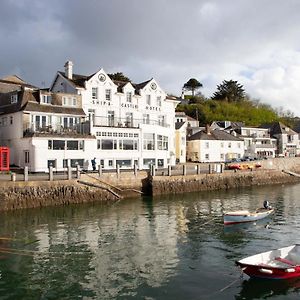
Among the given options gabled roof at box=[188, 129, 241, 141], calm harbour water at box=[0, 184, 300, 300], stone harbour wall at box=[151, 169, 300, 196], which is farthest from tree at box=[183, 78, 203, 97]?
calm harbour water at box=[0, 184, 300, 300]

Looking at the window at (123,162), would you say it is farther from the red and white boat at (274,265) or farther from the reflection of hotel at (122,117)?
the red and white boat at (274,265)

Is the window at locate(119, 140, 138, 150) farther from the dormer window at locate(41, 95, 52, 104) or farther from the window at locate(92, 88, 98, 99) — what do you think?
the dormer window at locate(41, 95, 52, 104)

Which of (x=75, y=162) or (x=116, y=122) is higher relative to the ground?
(x=116, y=122)

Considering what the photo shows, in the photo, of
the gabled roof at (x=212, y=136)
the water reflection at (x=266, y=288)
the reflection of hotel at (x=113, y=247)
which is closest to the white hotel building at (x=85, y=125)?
the reflection of hotel at (x=113, y=247)

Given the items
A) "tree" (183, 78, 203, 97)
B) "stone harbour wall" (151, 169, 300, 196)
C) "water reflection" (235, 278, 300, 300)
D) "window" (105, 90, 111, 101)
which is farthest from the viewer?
"tree" (183, 78, 203, 97)

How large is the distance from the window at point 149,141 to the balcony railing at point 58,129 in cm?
834

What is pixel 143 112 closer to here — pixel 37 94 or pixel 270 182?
pixel 37 94

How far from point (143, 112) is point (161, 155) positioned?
810 centimetres

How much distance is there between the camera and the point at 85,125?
1939 inches

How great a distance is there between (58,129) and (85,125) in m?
3.51

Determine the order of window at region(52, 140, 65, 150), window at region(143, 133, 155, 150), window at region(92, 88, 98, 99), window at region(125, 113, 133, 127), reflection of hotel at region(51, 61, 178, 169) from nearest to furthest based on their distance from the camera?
window at region(52, 140, 65, 150) → reflection of hotel at region(51, 61, 178, 169) → window at region(143, 133, 155, 150) → window at region(125, 113, 133, 127) → window at region(92, 88, 98, 99)

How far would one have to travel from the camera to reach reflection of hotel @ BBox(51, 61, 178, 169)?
50531mm

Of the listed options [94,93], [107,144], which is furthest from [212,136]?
[107,144]

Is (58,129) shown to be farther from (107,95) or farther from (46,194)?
(46,194)
